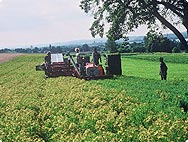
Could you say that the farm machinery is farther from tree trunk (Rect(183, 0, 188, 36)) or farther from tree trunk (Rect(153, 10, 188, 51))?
tree trunk (Rect(183, 0, 188, 36))

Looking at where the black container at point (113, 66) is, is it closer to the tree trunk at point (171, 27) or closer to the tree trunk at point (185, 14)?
the tree trunk at point (171, 27)

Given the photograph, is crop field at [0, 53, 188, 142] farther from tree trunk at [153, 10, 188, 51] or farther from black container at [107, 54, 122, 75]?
black container at [107, 54, 122, 75]

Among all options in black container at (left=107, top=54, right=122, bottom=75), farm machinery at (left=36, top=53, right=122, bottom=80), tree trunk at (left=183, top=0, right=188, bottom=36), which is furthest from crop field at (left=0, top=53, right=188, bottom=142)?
black container at (left=107, top=54, right=122, bottom=75)

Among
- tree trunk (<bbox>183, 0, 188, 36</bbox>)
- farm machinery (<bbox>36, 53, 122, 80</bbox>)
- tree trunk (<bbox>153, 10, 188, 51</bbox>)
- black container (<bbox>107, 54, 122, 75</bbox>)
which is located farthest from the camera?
black container (<bbox>107, 54, 122, 75</bbox>)

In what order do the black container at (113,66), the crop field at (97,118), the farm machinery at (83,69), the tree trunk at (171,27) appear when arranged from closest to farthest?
1. the crop field at (97,118)
2. the tree trunk at (171,27)
3. the farm machinery at (83,69)
4. the black container at (113,66)

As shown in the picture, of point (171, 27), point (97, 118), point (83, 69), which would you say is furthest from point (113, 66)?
point (97, 118)

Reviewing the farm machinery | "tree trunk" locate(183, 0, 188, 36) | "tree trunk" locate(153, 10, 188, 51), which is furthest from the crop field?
the farm machinery

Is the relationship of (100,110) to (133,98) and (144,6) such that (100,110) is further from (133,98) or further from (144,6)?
(144,6)

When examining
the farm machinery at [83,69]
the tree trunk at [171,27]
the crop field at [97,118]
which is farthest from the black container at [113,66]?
the crop field at [97,118]

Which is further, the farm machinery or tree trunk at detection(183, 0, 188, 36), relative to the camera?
the farm machinery

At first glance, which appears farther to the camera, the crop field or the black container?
the black container

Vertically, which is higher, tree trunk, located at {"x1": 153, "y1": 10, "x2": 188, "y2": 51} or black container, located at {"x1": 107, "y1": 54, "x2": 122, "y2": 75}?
tree trunk, located at {"x1": 153, "y1": 10, "x2": 188, "y2": 51}

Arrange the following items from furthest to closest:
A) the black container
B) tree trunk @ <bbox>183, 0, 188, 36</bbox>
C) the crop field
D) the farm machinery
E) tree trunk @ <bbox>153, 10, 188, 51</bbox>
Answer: the black container, the farm machinery, tree trunk @ <bbox>153, 10, 188, 51</bbox>, tree trunk @ <bbox>183, 0, 188, 36</bbox>, the crop field

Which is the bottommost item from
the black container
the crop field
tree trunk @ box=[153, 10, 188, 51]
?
the black container
